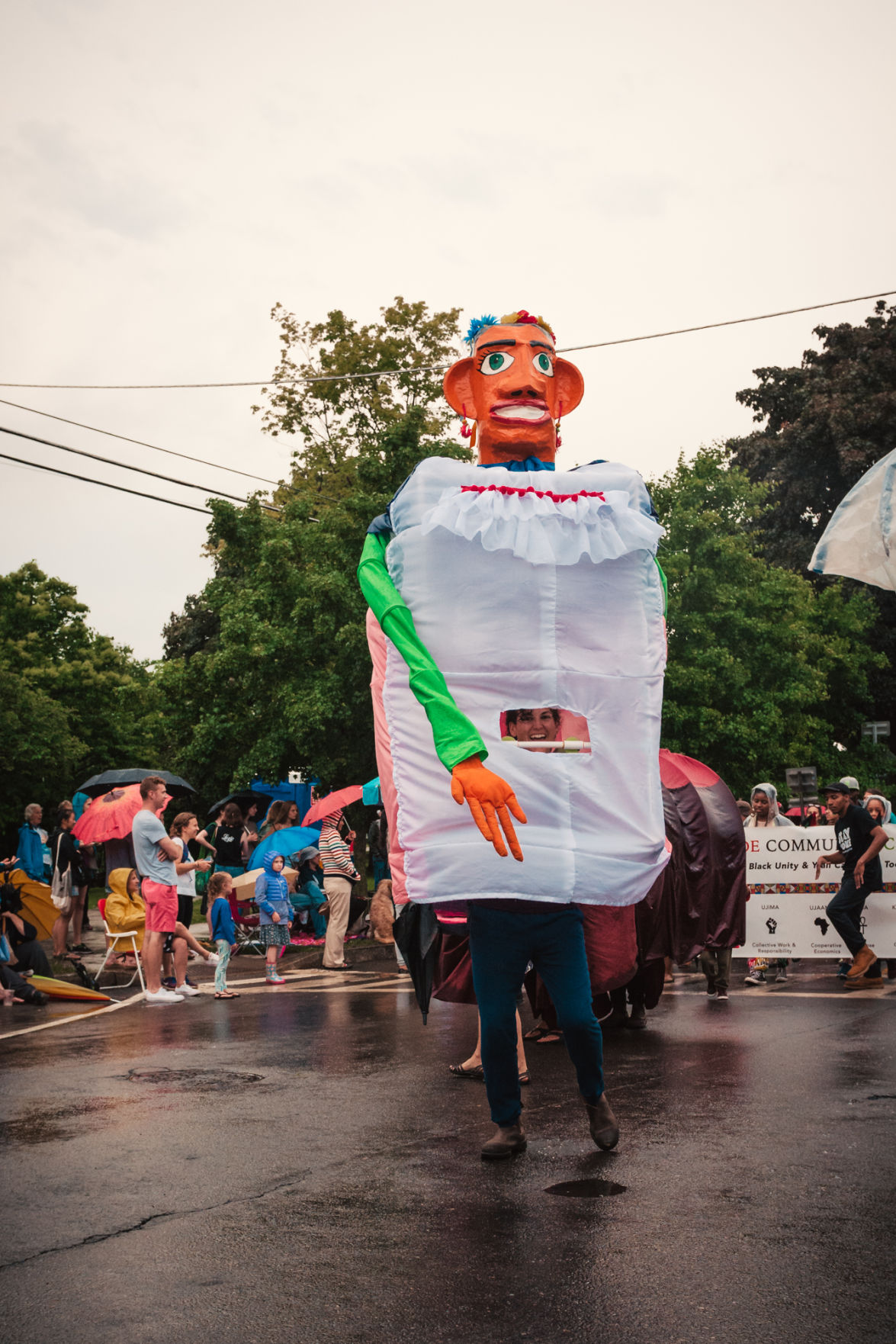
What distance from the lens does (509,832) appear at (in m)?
4.42

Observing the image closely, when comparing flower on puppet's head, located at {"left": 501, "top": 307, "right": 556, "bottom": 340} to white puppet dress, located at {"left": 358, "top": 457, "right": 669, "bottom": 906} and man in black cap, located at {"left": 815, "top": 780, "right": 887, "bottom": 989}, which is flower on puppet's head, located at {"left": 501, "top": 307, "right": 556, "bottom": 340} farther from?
man in black cap, located at {"left": 815, "top": 780, "right": 887, "bottom": 989}

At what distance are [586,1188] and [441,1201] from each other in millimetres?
475

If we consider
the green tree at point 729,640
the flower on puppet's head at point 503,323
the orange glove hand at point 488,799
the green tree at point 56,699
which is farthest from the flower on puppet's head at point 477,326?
the green tree at point 56,699

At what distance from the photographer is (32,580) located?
4512 centimetres

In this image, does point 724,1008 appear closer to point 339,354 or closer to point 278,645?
point 278,645

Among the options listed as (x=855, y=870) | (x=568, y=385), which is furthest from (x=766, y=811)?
(x=568, y=385)

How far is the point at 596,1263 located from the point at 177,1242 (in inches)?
48.4

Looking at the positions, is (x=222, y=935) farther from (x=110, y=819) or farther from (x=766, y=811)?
(x=766, y=811)

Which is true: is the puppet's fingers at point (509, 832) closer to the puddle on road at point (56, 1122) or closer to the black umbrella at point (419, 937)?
the black umbrella at point (419, 937)

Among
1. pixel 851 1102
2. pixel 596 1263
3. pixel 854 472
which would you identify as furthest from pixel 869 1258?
pixel 854 472

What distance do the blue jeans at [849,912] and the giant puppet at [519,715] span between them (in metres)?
6.65

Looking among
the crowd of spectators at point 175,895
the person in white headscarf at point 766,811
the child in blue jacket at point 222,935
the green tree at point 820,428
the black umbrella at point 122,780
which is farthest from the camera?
the green tree at point 820,428

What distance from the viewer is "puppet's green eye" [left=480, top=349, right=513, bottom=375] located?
18.4 ft

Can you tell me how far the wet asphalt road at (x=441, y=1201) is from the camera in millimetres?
3176
